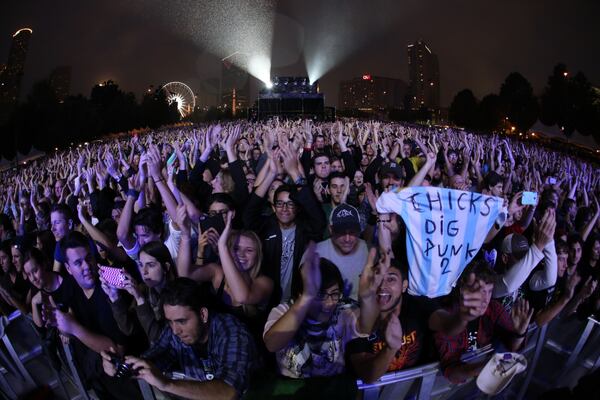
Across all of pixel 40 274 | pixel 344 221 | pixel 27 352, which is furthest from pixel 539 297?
pixel 40 274

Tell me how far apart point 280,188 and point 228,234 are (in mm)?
1284

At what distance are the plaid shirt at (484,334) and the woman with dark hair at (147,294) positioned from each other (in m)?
1.81

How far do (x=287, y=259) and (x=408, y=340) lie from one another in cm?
159

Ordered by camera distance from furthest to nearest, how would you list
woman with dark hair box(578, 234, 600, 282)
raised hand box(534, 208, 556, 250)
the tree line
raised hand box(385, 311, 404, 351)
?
the tree line → woman with dark hair box(578, 234, 600, 282) → raised hand box(534, 208, 556, 250) → raised hand box(385, 311, 404, 351)

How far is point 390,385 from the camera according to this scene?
2520mm

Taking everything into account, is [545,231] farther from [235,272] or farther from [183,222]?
[183,222]

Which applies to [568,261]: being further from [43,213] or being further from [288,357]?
[43,213]

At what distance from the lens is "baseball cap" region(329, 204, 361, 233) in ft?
13.1

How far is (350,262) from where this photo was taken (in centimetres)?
392

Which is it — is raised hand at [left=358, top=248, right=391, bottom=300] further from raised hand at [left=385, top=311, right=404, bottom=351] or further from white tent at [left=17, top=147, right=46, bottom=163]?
white tent at [left=17, top=147, right=46, bottom=163]

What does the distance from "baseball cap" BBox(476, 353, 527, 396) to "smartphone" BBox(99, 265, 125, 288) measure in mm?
2298

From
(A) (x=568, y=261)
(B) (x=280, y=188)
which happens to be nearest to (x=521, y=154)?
(A) (x=568, y=261)

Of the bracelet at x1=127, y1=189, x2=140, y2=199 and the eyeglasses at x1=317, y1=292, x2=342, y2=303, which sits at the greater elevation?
the bracelet at x1=127, y1=189, x2=140, y2=199

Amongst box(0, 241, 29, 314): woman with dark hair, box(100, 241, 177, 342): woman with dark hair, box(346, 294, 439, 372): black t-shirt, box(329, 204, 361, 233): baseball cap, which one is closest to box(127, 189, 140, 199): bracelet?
box(0, 241, 29, 314): woman with dark hair
